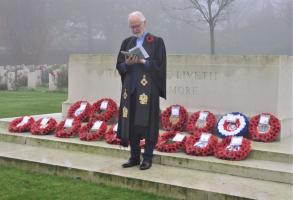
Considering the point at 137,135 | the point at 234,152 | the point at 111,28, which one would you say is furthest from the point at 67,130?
the point at 111,28

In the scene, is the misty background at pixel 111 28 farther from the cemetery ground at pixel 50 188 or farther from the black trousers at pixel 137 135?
the cemetery ground at pixel 50 188

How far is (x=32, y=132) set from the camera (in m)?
7.88

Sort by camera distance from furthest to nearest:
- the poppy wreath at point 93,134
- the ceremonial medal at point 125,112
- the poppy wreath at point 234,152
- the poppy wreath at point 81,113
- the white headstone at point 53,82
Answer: the white headstone at point 53,82 < the poppy wreath at point 81,113 < the poppy wreath at point 93,134 < the poppy wreath at point 234,152 < the ceremonial medal at point 125,112

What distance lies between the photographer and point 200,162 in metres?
5.89

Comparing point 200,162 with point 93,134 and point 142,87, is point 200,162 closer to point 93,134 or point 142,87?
point 142,87

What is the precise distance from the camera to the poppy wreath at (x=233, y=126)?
22.6 ft

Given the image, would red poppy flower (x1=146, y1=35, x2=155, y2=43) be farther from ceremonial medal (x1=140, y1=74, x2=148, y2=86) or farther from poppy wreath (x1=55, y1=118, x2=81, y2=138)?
poppy wreath (x1=55, y1=118, x2=81, y2=138)

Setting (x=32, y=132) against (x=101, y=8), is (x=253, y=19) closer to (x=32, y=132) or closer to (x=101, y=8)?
(x=101, y=8)

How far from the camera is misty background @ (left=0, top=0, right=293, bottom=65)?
4666 cm

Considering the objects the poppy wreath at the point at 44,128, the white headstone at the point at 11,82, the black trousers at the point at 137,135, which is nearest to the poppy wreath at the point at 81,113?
the poppy wreath at the point at 44,128

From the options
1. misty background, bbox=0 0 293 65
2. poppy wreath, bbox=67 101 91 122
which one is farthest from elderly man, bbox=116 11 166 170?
misty background, bbox=0 0 293 65

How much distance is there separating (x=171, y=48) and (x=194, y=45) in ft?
10.7

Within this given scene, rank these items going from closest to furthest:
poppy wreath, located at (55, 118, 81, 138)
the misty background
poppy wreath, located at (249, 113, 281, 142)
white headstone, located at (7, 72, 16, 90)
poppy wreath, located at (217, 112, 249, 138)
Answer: poppy wreath, located at (249, 113, 281, 142)
poppy wreath, located at (217, 112, 249, 138)
poppy wreath, located at (55, 118, 81, 138)
white headstone, located at (7, 72, 16, 90)
the misty background

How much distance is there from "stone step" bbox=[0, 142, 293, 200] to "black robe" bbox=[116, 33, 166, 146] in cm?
47
